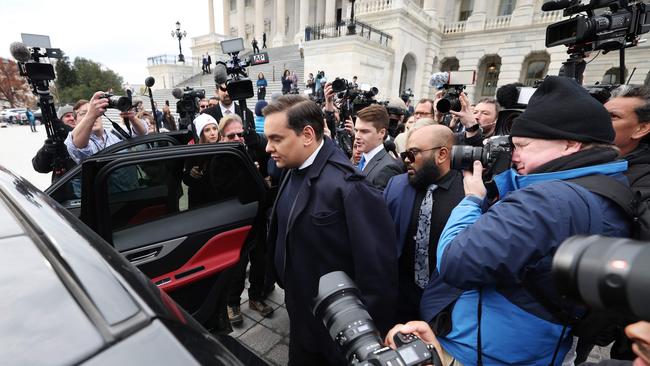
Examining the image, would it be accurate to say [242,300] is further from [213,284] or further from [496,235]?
[496,235]

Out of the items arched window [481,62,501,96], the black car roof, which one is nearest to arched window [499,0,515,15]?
arched window [481,62,501,96]

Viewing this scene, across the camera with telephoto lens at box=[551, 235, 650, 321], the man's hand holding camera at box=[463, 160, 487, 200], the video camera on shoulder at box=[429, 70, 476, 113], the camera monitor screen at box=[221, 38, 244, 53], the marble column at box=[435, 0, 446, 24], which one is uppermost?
the marble column at box=[435, 0, 446, 24]

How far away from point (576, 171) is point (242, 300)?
3.01 m

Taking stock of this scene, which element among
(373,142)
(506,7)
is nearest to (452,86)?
(373,142)

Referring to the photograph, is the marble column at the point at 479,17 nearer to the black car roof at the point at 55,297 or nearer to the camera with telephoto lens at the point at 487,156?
the camera with telephoto lens at the point at 487,156

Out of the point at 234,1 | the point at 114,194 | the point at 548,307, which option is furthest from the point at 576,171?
the point at 234,1

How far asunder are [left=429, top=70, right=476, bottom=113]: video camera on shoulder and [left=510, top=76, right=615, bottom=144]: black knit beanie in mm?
1972

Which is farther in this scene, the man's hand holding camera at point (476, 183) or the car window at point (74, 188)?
the car window at point (74, 188)

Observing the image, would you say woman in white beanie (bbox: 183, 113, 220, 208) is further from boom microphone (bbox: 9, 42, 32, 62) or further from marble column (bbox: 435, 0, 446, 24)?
marble column (bbox: 435, 0, 446, 24)

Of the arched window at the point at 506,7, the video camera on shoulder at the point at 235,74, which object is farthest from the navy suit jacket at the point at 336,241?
the arched window at the point at 506,7

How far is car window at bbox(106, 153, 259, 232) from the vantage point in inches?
88.4

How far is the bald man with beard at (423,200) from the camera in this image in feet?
6.21

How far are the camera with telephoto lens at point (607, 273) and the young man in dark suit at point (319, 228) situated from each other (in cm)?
112

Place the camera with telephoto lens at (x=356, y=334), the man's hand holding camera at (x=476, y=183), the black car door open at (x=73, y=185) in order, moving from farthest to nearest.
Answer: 1. the black car door open at (x=73, y=185)
2. the man's hand holding camera at (x=476, y=183)
3. the camera with telephoto lens at (x=356, y=334)
